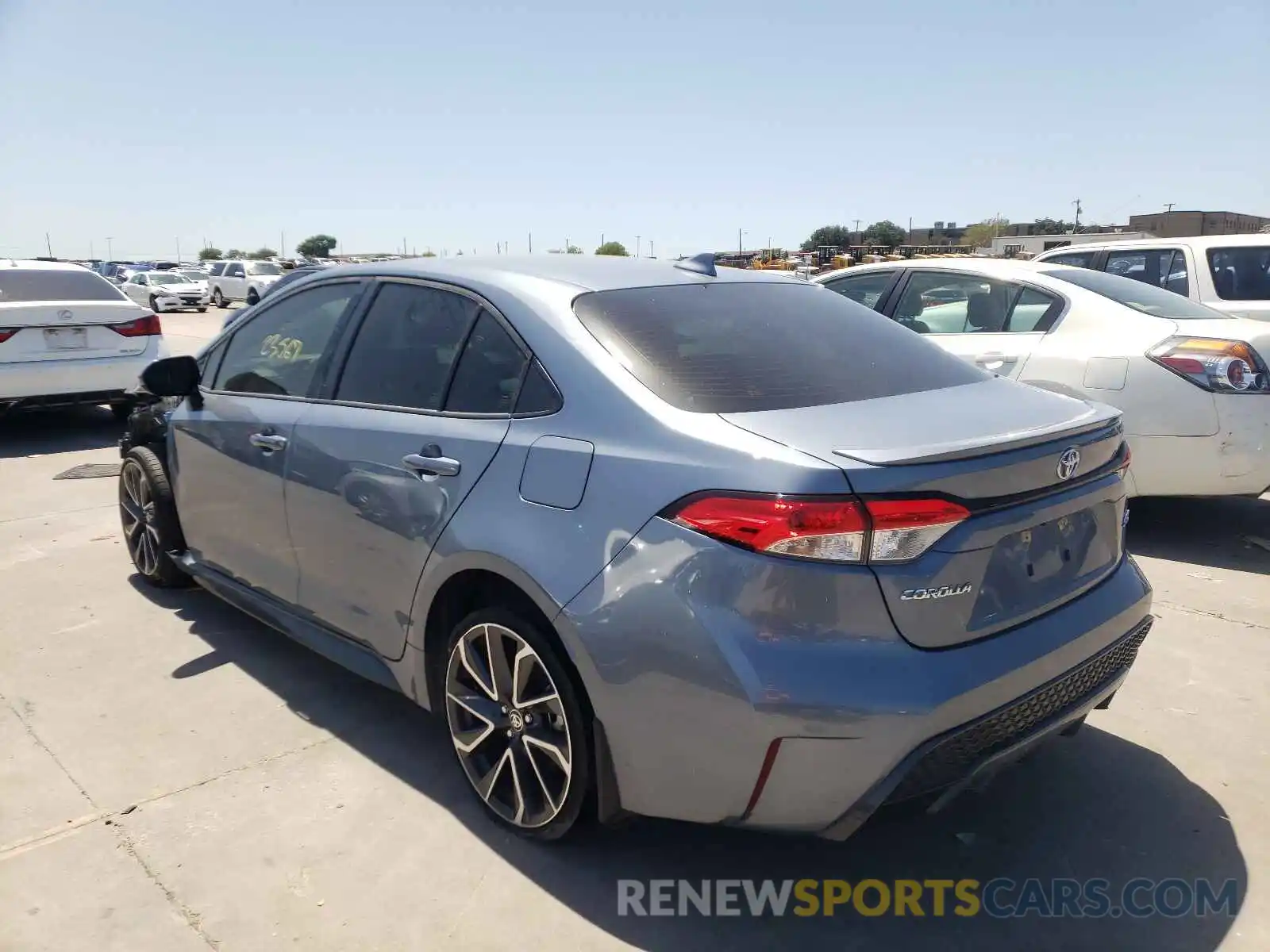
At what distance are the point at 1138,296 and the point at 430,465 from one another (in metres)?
4.80

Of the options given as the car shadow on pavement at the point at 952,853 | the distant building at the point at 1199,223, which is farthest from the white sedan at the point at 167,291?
the distant building at the point at 1199,223

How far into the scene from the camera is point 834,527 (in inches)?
82.3

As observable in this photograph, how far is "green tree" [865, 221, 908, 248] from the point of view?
295 ft

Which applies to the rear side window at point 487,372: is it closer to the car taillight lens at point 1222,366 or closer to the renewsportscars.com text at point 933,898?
the renewsportscars.com text at point 933,898

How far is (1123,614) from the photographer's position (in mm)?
2604

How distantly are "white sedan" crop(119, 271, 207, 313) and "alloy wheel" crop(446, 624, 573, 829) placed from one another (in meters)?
33.5

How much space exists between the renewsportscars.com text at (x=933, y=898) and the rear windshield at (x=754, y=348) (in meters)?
1.29

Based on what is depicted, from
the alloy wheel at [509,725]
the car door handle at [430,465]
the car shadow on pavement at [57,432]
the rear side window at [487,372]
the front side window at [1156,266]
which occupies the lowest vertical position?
the car shadow on pavement at [57,432]

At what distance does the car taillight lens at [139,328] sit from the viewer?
897 cm

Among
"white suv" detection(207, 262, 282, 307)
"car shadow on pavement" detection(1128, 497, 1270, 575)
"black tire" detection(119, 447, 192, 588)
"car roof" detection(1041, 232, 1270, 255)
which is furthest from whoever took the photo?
"white suv" detection(207, 262, 282, 307)

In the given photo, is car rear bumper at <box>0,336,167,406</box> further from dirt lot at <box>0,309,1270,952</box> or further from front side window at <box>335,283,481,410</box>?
front side window at <box>335,283,481,410</box>

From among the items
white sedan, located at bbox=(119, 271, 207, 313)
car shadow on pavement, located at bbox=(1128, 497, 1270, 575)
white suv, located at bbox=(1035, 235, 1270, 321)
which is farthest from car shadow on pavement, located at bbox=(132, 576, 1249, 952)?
white sedan, located at bbox=(119, 271, 207, 313)

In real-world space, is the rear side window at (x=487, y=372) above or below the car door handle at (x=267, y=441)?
above

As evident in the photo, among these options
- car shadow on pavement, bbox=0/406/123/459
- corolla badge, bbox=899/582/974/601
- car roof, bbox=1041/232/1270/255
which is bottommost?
car shadow on pavement, bbox=0/406/123/459
